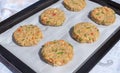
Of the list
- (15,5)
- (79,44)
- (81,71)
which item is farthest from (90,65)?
(15,5)

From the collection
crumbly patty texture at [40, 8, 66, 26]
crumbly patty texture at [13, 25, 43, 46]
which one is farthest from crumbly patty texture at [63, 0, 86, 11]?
crumbly patty texture at [13, 25, 43, 46]

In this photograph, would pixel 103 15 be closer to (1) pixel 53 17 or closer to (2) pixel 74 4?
(2) pixel 74 4

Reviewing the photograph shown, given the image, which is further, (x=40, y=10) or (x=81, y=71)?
(x=40, y=10)

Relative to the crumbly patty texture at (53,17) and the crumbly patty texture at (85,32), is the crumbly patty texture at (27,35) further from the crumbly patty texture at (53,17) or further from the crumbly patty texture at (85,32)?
the crumbly patty texture at (85,32)

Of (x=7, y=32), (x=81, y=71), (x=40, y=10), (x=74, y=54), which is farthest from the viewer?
(x=40, y=10)

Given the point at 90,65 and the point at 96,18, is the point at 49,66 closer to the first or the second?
the point at 90,65

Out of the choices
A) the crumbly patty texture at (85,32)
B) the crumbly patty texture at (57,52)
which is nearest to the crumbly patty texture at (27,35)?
the crumbly patty texture at (57,52)
